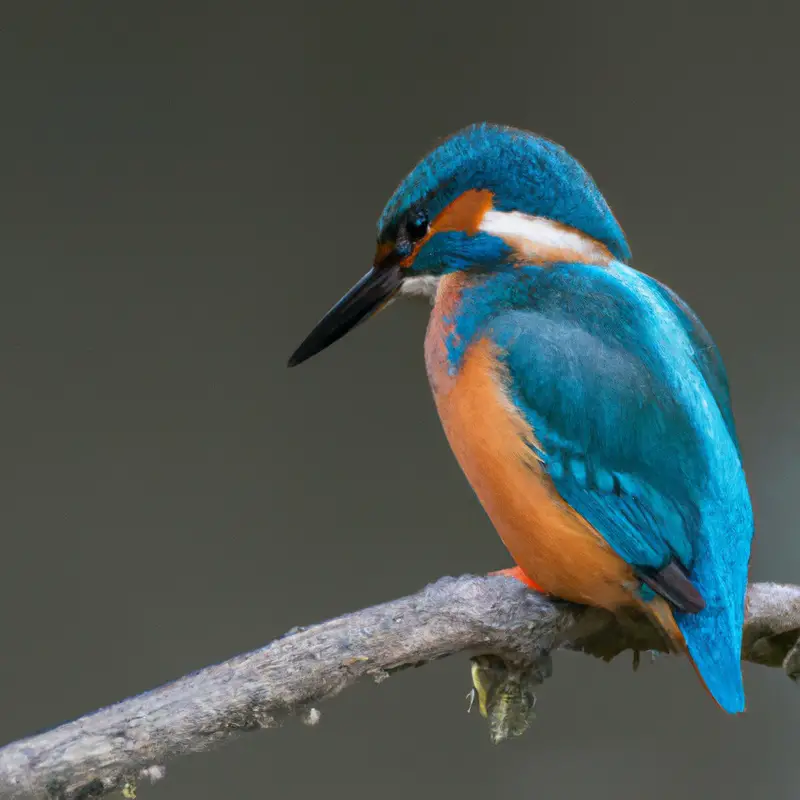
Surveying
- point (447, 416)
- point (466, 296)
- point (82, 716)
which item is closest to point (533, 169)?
point (466, 296)

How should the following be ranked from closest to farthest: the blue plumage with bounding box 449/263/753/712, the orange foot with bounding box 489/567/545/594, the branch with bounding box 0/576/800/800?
the branch with bounding box 0/576/800/800 → the blue plumage with bounding box 449/263/753/712 → the orange foot with bounding box 489/567/545/594

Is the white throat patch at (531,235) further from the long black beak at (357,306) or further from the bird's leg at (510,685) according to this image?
the bird's leg at (510,685)

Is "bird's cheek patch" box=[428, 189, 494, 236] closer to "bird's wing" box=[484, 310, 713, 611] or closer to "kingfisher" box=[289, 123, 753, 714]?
"kingfisher" box=[289, 123, 753, 714]

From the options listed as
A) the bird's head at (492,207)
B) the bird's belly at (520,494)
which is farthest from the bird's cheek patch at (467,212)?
the bird's belly at (520,494)

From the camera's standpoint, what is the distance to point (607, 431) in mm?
815

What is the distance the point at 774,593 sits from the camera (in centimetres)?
100

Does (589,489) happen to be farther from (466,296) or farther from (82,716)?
(82,716)

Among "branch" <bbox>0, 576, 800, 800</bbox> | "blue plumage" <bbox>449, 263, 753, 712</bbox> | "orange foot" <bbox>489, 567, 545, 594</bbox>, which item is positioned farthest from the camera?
"orange foot" <bbox>489, 567, 545, 594</bbox>

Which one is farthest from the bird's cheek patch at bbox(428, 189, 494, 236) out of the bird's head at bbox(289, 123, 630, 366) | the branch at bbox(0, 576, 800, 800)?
the branch at bbox(0, 576, 800, 800)

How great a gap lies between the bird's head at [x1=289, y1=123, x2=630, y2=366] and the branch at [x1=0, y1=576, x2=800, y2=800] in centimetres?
29

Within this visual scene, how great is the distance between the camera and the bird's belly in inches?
32.6

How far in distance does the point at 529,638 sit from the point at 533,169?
42 cm

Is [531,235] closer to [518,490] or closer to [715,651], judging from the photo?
[518,490]

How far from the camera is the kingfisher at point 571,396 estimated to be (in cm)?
80
